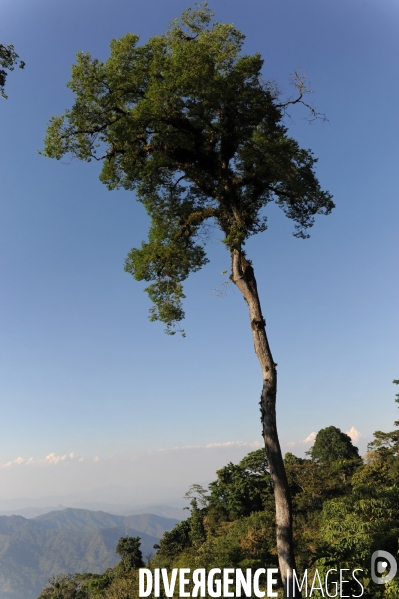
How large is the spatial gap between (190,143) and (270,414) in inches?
227

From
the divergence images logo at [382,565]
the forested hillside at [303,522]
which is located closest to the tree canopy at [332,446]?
the forested hillside at [303,522]

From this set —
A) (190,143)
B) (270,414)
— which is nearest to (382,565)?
(270,414)

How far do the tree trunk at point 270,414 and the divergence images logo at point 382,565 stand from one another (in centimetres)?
191

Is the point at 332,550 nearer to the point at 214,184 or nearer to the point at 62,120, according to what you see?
the point at 214,184

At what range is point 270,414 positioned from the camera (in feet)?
22.7

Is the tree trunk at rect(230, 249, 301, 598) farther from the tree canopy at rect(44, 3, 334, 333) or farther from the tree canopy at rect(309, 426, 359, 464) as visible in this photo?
the tree canopy at rect(309, 426, 359, 464)

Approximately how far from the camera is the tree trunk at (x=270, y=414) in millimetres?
6211

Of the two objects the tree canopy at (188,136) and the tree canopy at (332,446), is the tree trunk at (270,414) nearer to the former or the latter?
the tree canopy at (188,136)

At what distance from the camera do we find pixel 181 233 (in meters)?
9.57

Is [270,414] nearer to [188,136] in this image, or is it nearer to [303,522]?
[188,136]

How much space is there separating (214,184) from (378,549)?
804 cm

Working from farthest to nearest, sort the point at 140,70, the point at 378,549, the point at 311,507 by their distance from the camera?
the point at 311,507 < the point at 140,70 < the point at 378,549

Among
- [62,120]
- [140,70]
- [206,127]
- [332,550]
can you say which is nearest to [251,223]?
[206,127]

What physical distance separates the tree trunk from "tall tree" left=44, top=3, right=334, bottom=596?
30 mm
